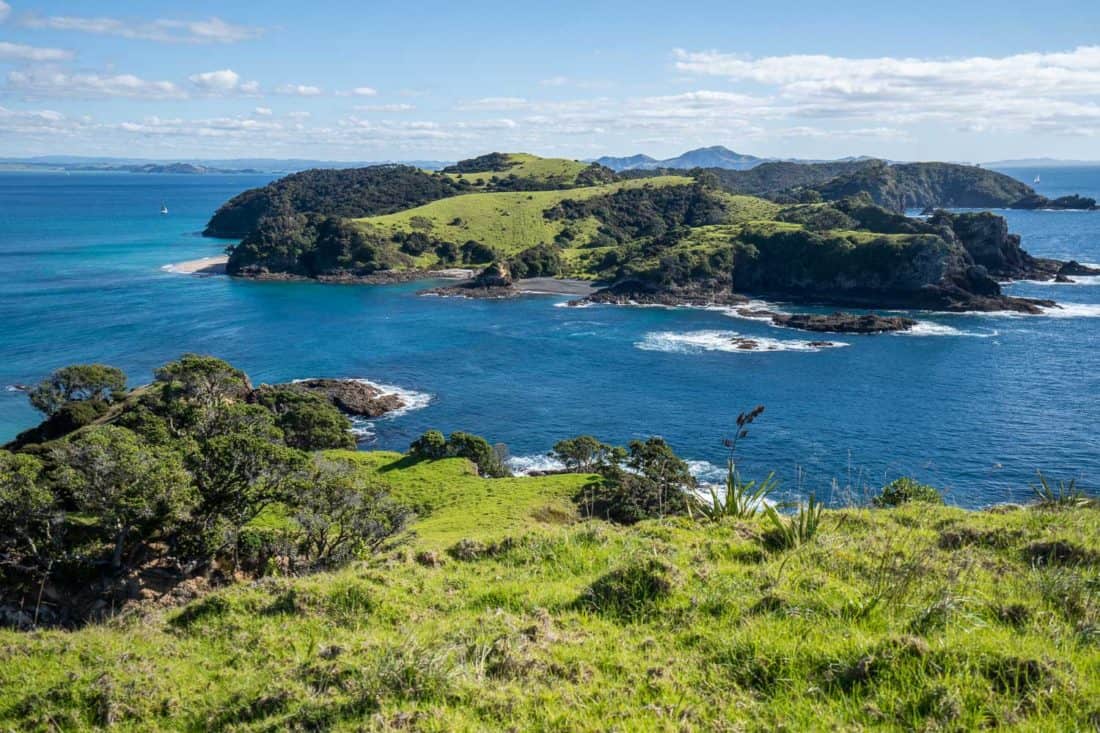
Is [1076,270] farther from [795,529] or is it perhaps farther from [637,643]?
[637,643]

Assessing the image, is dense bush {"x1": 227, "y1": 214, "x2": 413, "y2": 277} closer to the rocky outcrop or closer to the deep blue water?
the deep blue water

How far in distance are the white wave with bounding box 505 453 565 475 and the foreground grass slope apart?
3960 cm

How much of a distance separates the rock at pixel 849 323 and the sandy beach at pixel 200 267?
11938cm

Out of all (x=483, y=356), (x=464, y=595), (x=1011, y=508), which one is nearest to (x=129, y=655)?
(x=464, y=595)

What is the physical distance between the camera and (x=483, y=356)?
292 feet

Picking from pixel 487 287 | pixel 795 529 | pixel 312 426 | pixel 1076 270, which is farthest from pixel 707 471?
pixel 1076 270

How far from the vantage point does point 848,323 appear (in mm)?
100625

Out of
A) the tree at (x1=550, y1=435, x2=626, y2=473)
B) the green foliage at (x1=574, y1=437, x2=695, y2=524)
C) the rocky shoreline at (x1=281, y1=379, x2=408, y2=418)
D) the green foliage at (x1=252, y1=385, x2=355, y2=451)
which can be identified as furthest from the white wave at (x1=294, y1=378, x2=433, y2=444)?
the green foliage at (x1=574, y1=437, x2=695, y2=524)

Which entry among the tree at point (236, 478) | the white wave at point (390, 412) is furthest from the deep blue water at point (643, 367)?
the tree at point (236, 478)

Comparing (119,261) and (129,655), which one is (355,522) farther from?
(119,261)

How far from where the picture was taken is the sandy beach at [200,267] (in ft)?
492

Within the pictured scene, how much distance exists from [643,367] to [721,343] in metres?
17.1

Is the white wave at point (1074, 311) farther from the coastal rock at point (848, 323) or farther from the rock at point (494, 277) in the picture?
the rock at point (494, 277)

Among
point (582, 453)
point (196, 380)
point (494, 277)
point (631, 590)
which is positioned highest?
point (631, 590)
